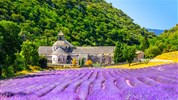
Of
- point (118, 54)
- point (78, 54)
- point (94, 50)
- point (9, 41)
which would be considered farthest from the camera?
point (94, 50)

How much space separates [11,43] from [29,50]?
32.7m

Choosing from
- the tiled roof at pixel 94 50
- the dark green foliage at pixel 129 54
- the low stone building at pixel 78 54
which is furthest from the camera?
the tiled roof at pixel 94 50

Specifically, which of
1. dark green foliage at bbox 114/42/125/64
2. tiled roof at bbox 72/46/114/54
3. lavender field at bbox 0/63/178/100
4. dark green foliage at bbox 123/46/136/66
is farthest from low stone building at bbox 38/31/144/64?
lavender field at bbox 0/63/178/100

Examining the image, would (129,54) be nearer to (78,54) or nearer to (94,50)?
(94,50)

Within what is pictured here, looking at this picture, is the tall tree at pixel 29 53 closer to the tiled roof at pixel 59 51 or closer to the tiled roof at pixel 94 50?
the tiled roof at pixel 59 51

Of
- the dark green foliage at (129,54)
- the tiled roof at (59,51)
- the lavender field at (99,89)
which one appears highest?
the tiled roof at (59,51)

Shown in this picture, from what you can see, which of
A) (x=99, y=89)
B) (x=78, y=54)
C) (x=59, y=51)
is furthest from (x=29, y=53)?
(x=99, y=89)

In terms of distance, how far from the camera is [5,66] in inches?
2069

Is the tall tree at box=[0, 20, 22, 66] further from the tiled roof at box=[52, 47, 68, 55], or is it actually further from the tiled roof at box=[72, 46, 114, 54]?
the tiled roof at box=[72, 46, 114, 54]

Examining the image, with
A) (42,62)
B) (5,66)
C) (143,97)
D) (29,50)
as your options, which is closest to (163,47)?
(42,62)

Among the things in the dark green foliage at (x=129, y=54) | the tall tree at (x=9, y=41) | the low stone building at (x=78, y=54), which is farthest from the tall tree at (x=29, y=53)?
the low stone building at (x=78, y=54)

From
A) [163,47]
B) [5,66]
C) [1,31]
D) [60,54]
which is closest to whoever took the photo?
[1,31]

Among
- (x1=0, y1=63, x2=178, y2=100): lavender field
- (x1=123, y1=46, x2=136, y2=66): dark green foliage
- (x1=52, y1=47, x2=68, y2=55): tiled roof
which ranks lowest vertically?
(x1=0, y1=63, x2=178, y2=100): lavender field

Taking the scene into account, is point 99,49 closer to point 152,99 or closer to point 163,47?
point 163,47
